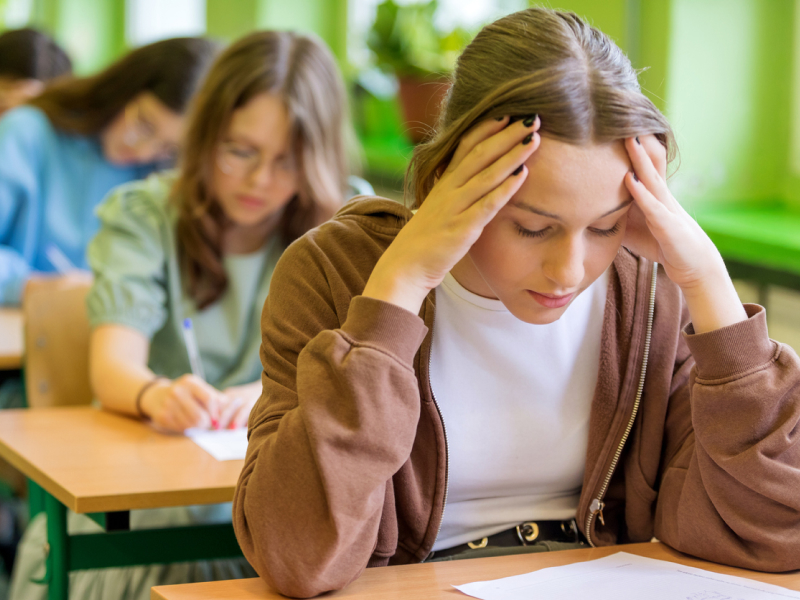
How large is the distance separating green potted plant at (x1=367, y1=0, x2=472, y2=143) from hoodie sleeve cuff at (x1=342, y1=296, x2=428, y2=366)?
2284 millimetres

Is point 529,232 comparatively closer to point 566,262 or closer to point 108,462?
point 566,262

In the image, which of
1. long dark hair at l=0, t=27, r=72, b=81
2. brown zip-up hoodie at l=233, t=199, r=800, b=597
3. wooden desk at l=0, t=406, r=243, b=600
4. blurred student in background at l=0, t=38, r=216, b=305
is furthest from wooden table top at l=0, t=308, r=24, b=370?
long dark hair at l=0, t=27, r=72, b=81

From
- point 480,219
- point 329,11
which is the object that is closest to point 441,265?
point 480,219

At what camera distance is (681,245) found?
99 cm

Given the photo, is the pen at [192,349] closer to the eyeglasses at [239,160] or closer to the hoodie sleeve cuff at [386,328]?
the eyeglasses at [239,160]

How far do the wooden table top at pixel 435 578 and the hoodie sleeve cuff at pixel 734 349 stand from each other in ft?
0.70

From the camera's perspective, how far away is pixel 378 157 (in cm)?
337

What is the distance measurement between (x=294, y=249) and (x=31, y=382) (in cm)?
100

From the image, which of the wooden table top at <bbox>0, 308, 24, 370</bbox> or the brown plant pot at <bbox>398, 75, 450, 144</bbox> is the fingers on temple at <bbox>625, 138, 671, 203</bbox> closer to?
the wooden table top at <bbox>0, 308, 24, 370</bbox>

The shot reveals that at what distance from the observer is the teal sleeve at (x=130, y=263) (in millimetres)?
1792

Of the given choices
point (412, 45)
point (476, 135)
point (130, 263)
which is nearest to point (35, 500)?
point (130, 263)

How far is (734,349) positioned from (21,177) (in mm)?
2596

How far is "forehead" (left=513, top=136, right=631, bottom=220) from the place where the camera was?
913mm

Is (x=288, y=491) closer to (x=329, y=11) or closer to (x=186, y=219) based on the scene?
(x=186, y=219)
